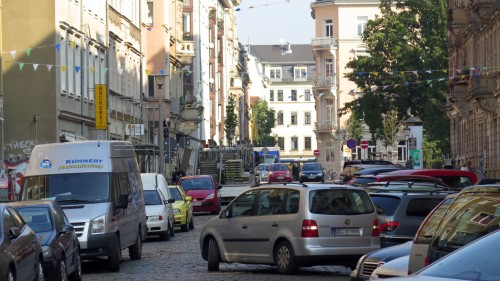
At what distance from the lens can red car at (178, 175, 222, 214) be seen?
1976 inches

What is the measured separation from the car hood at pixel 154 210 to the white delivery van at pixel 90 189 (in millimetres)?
7910

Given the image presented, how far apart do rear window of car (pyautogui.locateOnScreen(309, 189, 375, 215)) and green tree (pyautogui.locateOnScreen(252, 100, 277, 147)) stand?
14953cm

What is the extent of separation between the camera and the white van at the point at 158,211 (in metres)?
34.2

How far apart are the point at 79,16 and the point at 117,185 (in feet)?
96.5

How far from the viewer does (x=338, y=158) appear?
134 m

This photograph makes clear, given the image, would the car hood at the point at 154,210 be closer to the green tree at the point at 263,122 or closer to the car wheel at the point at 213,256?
the car wheel at the point at 213,256

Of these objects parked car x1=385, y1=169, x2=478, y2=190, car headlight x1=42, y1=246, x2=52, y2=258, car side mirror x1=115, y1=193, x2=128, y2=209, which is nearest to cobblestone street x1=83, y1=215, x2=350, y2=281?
car side mirror x1=115, y1=193, x2=128, y2=209

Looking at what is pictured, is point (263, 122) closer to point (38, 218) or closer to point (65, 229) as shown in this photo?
point (65, 229)

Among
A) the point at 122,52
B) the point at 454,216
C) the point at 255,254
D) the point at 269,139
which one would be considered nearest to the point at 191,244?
the point at 255,254

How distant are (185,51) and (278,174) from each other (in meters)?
10.3

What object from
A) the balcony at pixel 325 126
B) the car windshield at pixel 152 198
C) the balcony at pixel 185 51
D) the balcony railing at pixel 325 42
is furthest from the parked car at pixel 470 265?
the balcony at pixel 325 126

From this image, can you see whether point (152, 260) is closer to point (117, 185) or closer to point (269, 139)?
point (117, 185)

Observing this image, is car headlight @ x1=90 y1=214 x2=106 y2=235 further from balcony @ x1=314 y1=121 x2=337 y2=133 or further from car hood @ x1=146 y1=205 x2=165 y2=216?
balcony @ x1=314 y1=121 x2=337 y2=133

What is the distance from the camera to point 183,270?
78.3 feet
